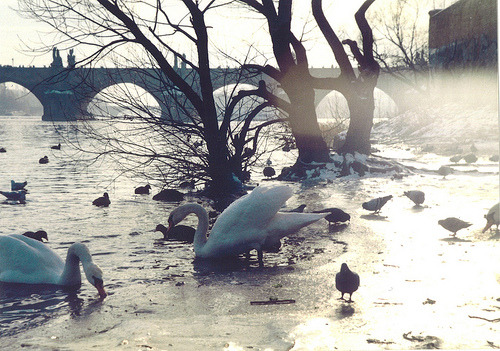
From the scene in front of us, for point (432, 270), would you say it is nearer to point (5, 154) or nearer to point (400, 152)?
point (400, 152)

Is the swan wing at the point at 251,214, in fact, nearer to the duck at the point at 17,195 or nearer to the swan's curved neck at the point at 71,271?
the swan's curved neck at the point at 71,271

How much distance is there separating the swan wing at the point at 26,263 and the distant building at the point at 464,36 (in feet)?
78.7

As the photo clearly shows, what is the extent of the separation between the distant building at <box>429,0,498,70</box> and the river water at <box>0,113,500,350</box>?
18448 mm

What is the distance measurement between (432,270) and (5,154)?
2557 cm

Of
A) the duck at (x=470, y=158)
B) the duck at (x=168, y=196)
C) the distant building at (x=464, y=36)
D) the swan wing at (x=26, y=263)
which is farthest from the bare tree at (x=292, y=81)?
the distant building at (x=464, y=36)

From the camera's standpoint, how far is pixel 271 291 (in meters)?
5.86

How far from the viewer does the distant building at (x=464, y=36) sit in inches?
1076

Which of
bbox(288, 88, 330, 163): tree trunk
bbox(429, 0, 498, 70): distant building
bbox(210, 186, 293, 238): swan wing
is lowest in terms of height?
bbox(210, 186, 293, 238): swan wing

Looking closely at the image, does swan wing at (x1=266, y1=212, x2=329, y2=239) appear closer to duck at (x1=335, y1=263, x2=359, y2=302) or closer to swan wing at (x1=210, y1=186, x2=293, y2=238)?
swan wing at (x1=210, y1=186, x2=293, y2=238)

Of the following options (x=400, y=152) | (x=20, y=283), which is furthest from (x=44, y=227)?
(x=400, y=152)

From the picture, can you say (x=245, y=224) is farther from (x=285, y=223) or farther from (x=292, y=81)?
(x=292, y=81)

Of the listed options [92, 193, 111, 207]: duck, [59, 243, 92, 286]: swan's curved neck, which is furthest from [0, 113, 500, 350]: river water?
[92, 193, 111, 207]: duck

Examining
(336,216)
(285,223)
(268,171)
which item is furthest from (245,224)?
(268,171)

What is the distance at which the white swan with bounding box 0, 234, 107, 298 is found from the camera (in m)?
6.22
